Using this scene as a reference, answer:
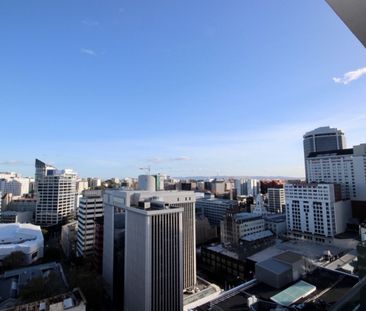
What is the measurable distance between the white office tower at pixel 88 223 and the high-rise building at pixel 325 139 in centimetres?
3766

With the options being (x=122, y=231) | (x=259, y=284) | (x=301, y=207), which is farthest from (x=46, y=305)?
(x=301, y=207)

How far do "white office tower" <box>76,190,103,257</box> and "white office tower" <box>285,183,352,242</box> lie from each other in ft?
70.5

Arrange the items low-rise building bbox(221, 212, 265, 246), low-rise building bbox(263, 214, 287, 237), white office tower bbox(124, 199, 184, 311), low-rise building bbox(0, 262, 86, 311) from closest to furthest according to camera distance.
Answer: low-rise building bbox(0, 262, 86, 311) → white office tower bbox(124, 199, 184, 311) → low-rise building bbox(221, 212, 265, 246) → low-rise building bbox(263, 214, 287, 237)

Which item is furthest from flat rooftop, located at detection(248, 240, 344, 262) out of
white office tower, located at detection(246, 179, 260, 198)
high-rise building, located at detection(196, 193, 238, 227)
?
white office tower, located at detection(246, 179, 260, 198)

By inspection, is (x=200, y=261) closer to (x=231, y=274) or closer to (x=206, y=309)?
(x=231, y=274)

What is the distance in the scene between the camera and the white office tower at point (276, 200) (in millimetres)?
38688

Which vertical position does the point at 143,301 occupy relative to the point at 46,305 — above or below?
below

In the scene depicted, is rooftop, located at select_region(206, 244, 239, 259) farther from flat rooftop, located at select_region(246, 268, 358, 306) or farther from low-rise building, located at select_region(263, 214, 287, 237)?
low-rise building, located at select_region(263, 214, 287, 237)

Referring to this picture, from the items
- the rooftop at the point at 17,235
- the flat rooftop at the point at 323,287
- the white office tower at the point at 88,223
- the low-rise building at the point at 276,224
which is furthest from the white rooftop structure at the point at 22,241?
the low-rise building at the point at 276,224

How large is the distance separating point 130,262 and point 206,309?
20.3ft

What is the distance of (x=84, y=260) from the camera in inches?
800

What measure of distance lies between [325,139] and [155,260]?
43.0m

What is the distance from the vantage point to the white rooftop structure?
67.7ft

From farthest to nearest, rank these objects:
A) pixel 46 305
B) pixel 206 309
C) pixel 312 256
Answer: pixel 312 256 → pixel 46 305 → pixel 206 309
